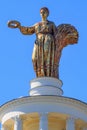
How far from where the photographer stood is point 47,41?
37344 millimetres

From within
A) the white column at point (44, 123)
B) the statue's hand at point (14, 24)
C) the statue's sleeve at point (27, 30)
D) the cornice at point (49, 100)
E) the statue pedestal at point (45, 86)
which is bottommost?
the white column at point (44, 123)

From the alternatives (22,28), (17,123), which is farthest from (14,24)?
(17,123)

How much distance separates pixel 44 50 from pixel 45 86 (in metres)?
2.19

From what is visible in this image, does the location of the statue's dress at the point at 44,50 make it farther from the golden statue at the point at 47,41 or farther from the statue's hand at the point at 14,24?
the statue's hand at the point at 14,24

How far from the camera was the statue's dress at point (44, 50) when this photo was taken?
121ft

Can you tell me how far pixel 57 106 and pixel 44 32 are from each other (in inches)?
181

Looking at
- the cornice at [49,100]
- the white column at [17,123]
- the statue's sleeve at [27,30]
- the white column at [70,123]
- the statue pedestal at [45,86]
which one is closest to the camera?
the white column at [70,123]

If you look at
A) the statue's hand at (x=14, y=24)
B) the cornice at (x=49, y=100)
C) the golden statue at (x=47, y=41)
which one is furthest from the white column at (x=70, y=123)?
the statue's hand at (x=14, y=24)

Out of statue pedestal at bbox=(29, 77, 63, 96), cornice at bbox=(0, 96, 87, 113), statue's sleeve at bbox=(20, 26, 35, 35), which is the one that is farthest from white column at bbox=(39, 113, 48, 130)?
statue's sleeve at bbox=(20, 26, 35, 35)

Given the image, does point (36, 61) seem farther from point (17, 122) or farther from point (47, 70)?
point (17, 122)

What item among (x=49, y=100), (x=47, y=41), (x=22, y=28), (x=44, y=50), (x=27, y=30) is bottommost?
(x=49, y=100)

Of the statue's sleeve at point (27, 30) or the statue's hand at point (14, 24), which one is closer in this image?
the statue's sleeve at point (27, 30)

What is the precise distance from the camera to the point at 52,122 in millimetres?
35875

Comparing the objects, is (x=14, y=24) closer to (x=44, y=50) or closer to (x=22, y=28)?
(x=22, y=28)
